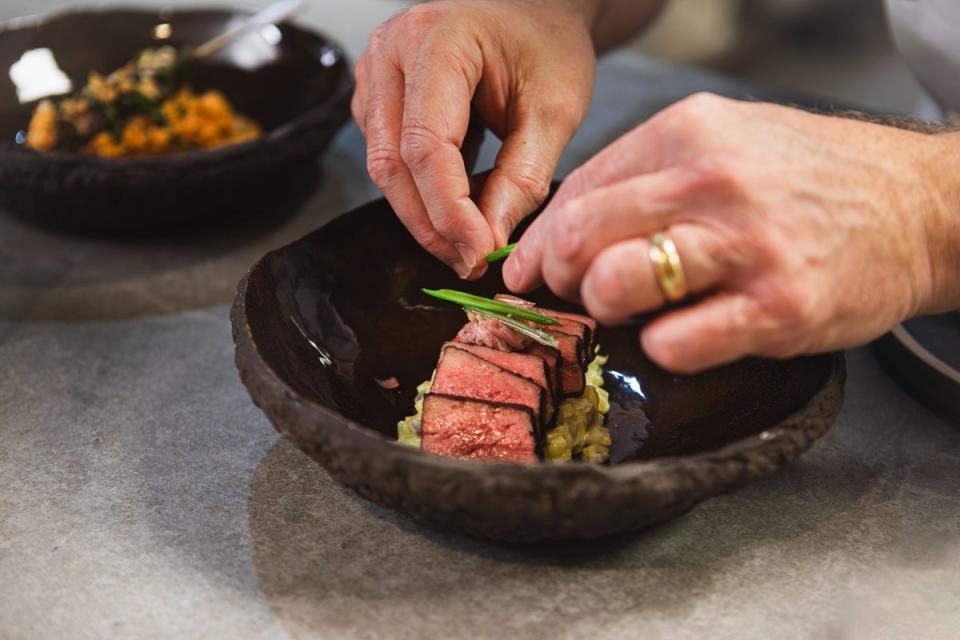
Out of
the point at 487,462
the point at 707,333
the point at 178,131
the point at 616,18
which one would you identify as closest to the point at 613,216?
the point at 707,333

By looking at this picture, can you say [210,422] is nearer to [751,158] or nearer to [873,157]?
[751,158]

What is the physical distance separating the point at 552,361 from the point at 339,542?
441mm

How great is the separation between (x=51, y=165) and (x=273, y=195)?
56 cm

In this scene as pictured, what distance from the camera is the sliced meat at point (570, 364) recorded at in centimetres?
152

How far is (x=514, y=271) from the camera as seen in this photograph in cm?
139

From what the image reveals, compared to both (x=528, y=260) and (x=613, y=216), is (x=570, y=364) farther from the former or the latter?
(x=613, y=216)

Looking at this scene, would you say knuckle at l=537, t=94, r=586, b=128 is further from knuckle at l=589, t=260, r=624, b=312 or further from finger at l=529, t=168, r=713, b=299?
knuckle at l=589, t=260, r=624, b=312

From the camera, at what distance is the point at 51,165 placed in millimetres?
1952

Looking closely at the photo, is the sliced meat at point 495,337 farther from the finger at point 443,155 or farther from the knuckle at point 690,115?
the knuckle at point 690,115

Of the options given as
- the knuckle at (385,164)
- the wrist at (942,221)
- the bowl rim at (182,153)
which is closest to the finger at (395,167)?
the knuckle at (385,164)

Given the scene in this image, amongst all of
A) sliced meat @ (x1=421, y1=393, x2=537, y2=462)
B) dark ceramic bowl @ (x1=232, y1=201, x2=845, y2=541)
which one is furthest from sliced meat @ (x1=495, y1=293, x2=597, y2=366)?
sliced meat @ (x1=421, y1=393, x2=537, y2=462)

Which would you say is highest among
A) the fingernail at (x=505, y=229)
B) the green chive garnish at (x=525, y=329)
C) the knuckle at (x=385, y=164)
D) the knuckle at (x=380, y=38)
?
the knuckle at (x=380, y=38)

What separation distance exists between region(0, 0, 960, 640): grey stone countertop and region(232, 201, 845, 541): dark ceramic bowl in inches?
5.3

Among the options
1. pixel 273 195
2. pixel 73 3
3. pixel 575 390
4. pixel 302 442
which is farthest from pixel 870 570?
pixel 73 3
